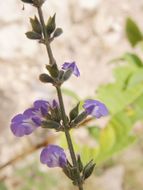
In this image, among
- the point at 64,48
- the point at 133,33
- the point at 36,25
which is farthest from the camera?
the point at 64,48

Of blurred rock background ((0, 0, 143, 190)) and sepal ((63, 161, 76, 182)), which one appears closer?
sepal ((63, 161, 76, 182))

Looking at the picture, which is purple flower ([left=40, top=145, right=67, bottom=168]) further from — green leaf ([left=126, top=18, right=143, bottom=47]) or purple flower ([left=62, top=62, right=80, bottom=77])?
green leaf ([left=126, top=18, right=143, bottom=47])

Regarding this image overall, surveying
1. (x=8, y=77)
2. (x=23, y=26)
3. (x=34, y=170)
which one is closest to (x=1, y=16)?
(x=23, y=26)

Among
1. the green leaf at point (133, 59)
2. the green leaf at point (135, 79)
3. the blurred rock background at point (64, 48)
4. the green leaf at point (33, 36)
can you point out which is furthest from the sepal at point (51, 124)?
the blurred rock background at point (64, 48)

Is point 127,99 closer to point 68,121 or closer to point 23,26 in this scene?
point 68,121

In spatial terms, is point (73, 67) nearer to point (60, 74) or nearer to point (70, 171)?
point (60, 74)

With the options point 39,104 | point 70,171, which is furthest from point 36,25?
point 70,171

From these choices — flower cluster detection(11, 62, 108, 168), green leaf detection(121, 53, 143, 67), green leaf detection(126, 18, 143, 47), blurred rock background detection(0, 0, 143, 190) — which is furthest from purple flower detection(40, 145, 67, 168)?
blurred rock background detection(0, 0, 143, 190)
